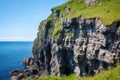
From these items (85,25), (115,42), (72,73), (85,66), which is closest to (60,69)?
(72,73)

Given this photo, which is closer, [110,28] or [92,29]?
[110,28]

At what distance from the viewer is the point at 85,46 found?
5897cm

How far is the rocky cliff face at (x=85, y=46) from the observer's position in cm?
4786

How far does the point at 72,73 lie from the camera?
7131 cm

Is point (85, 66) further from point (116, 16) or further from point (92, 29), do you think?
point (116, 16)

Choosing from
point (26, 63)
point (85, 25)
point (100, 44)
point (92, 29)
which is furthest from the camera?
point (26, 63)

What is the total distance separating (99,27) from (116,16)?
176 inches

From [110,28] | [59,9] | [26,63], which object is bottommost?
[26,63]

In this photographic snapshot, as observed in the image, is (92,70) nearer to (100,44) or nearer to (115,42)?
(100,44)

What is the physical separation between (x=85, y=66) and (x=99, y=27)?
43.6ft

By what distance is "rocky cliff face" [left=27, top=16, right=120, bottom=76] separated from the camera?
4786 centimetres

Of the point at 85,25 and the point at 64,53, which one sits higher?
the point at 85,25

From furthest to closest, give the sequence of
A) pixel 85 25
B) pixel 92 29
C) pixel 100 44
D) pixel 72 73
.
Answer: pixel 72 73 < pixel 85 25 < pixel 92 29 < pixel 100 44

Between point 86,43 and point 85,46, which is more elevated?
point 86,43
